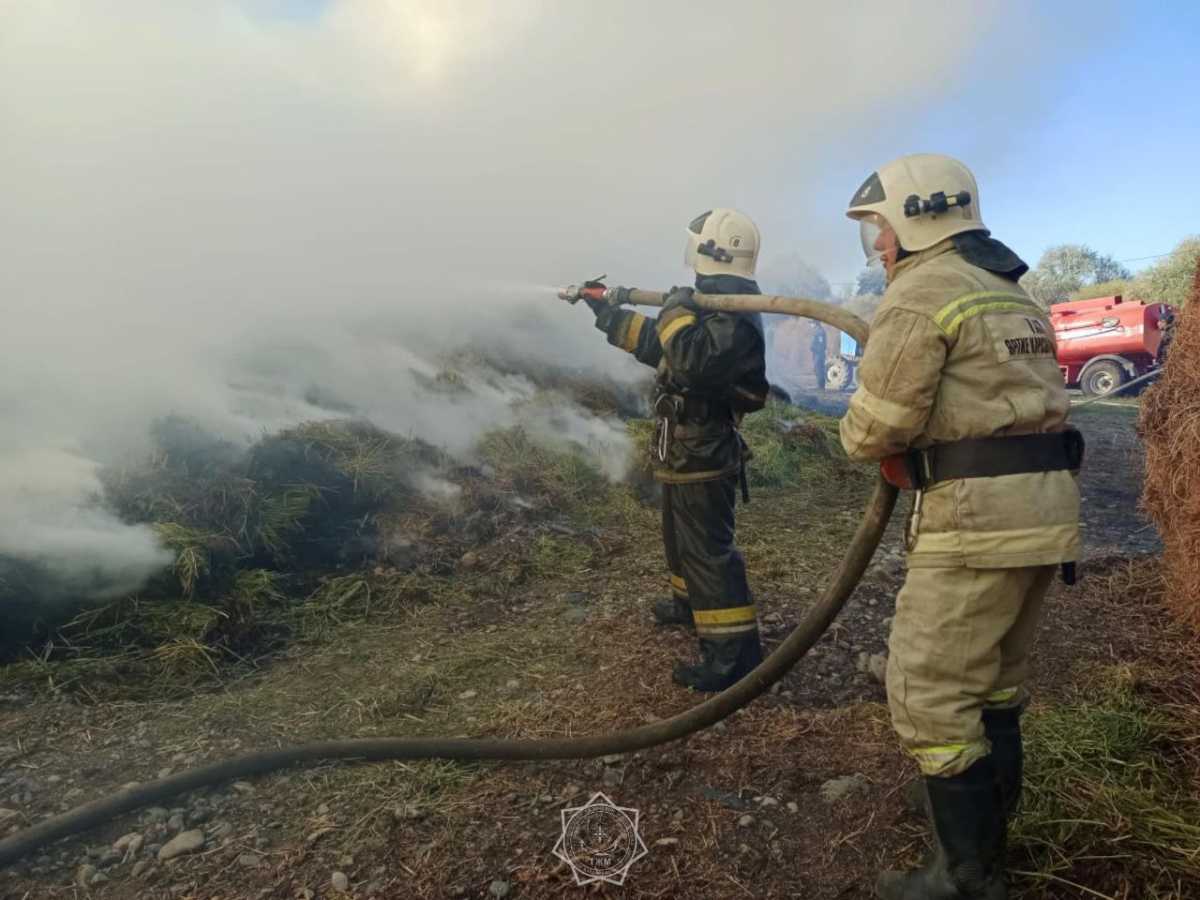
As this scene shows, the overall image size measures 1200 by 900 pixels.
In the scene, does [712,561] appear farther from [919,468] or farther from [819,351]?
[819,351]

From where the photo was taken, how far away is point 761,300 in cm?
323

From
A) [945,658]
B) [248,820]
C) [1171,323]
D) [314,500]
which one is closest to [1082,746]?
[945,658]

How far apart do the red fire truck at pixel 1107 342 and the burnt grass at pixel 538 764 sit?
1303cm

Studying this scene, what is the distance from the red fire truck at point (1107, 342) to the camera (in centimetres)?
1575

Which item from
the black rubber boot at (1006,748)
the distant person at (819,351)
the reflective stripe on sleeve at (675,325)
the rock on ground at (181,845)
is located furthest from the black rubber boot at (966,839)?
the distant person at (819,351)

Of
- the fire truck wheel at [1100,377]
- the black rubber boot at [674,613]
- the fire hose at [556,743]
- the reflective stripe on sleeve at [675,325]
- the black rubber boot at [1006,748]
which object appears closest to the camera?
the black rubber boot at [1006,748]

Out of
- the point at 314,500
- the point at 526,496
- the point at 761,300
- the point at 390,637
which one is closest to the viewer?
the point at 761,300

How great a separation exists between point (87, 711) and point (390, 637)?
1.35 m

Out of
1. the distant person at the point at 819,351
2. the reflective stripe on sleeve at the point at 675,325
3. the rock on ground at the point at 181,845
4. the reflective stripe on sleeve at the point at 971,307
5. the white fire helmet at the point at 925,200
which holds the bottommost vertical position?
the rock on ground at the point at 181,845

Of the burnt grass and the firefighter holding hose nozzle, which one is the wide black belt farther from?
the firefighter holding hose nozzle

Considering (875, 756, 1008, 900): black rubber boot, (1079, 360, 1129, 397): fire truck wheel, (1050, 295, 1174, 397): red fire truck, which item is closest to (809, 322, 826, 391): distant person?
(1050, 295, 1174, 397): red fire truck

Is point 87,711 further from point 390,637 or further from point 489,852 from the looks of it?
point 489,852

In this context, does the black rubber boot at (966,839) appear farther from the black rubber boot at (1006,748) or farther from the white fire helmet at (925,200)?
the white fire helmet at (925,200)

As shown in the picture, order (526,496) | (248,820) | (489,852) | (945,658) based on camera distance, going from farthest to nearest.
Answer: (526,496), (248,820), (489,852), (945,658)
